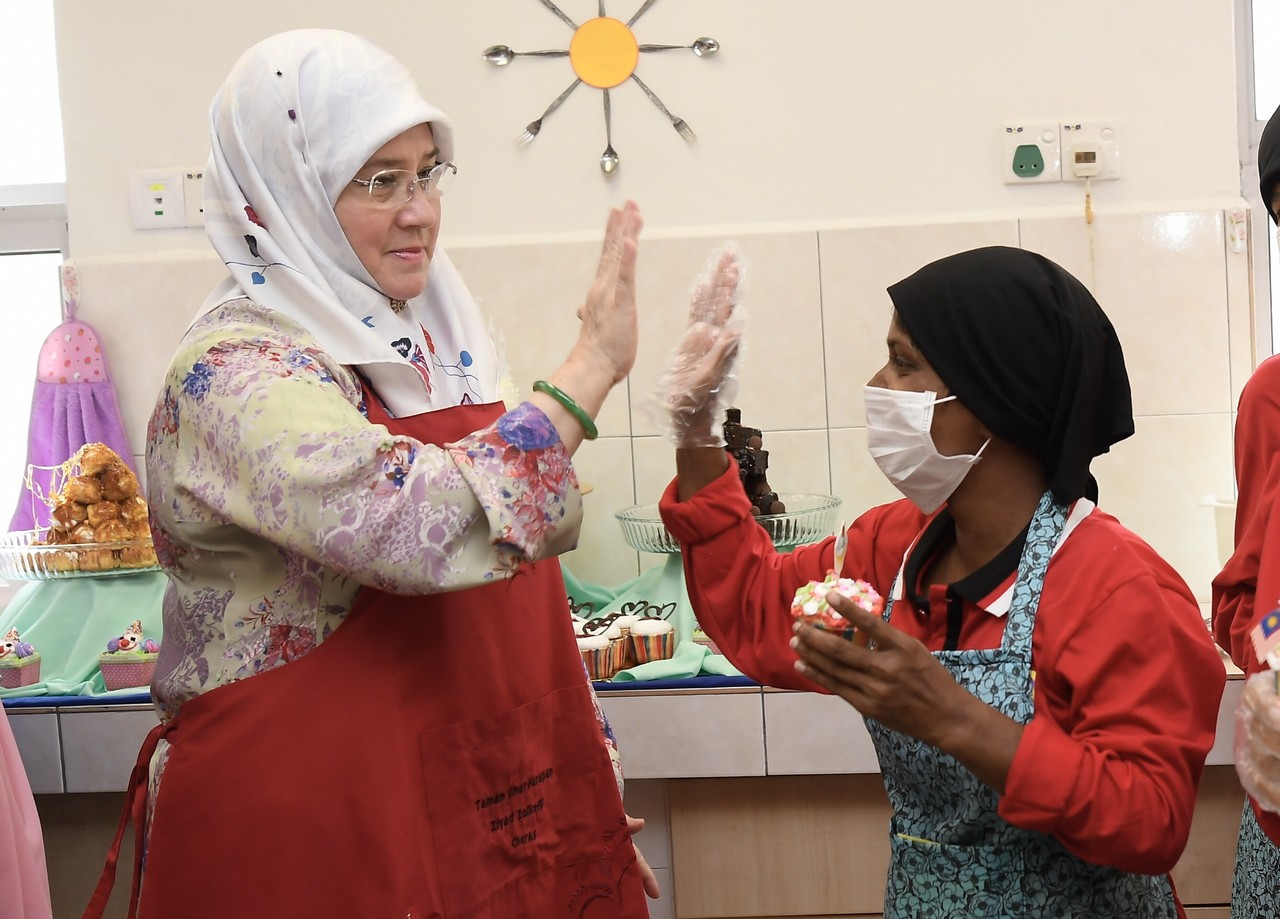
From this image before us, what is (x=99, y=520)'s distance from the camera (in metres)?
3.03

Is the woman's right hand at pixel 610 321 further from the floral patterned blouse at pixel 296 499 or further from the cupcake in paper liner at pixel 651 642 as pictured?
the cupcake in paper liner at pixel 651 642

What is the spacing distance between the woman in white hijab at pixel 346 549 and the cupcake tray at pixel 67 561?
163cm

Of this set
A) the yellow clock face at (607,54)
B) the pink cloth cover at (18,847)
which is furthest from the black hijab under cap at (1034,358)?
the yellow clock face at (607,54)

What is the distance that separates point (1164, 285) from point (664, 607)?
A: 1.55 m

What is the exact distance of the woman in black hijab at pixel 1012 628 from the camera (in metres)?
1.30

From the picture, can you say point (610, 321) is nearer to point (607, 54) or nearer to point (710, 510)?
point (710, 510)

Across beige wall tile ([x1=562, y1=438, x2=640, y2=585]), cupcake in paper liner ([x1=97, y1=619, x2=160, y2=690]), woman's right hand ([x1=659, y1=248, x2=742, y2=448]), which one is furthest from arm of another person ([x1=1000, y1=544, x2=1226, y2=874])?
cupcake in paper liner ([x1=97, y1=619, x2=160, y2=690])

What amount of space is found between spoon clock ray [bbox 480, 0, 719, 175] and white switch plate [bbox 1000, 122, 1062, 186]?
0.80m

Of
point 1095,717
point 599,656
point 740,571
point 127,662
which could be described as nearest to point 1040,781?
point 1095,717

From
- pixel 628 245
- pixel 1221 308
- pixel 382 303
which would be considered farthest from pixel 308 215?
pixel 1221 308

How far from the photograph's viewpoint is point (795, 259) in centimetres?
333

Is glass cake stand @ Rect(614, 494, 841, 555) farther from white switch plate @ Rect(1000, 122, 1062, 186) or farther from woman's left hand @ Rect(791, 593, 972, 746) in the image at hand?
woman's left hand @ Rect(791, 593, 972, 746)

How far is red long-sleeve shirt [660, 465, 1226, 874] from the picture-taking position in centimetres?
128

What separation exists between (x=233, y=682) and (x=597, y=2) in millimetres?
2474
